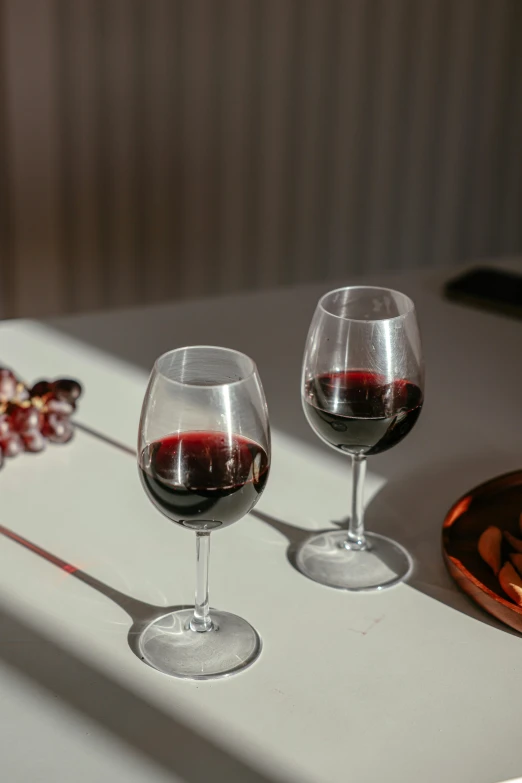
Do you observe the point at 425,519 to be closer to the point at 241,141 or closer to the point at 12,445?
the point at 12,445

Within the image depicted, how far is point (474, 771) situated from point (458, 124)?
2627 mm

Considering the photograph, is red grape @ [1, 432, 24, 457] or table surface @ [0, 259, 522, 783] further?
red grape @ [1, 432, 24, 457]

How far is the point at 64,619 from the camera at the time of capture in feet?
2.44

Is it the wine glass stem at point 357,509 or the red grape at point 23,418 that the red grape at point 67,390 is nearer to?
the red grape at point 23,418

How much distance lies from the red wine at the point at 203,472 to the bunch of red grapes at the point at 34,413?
0.33 meters

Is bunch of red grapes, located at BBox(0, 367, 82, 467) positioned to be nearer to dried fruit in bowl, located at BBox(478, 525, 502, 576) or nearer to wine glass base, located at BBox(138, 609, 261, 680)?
wine glass base, located at BBox(138, 609, 261, 680)

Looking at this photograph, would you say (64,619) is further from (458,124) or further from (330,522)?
(458,124)

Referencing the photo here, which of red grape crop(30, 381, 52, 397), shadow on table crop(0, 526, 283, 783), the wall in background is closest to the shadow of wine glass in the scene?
shadow on table crop(0, 526, 283, 783)

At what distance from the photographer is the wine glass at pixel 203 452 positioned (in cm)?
65

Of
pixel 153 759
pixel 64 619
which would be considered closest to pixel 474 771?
pixel 153 759

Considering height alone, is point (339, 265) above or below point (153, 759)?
below

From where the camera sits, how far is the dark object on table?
1.40 m

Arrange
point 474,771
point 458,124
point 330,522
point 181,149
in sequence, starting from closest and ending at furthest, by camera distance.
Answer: point 474,771, point 330,522, point 181,149, point 458,124

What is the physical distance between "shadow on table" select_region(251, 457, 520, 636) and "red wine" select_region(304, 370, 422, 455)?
0.10 m
